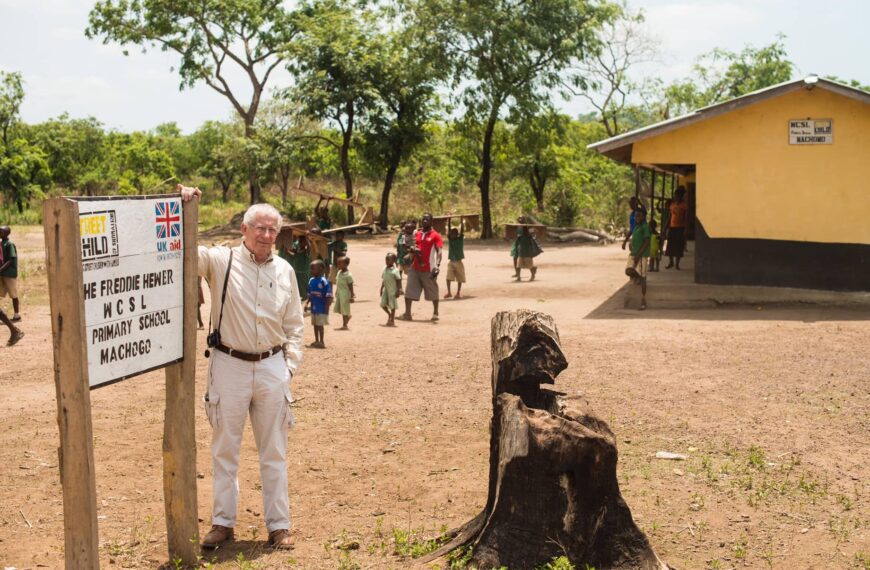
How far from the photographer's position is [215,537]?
16.8 ft

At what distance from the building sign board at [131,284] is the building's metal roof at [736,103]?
1030 centimetres

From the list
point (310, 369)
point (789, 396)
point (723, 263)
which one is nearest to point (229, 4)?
point (723, 263)

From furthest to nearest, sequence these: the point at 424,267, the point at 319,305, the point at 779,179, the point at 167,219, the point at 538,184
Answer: the point at 538,184
the point at 779,179
the point at 424,267
the point at 319,305
the point at 167,219

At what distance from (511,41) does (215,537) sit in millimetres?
25767

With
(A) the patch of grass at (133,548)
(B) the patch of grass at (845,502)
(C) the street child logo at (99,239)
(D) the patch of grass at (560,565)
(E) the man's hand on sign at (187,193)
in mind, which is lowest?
(A) the patch of grass at (133,548)

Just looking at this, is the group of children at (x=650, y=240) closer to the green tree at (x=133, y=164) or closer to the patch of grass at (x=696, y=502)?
the patch of grass at (x=696, y=502)

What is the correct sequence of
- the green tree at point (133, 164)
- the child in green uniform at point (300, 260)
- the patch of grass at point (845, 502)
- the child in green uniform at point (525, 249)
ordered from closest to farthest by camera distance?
1. the patch of grass at point (845, 502)
2. the child in green uniform at point (300, 260)
3. the child in green uniform at point (525, 249)
4. the green tree at point (133, 164)

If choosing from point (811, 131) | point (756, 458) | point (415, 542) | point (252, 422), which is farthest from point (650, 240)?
point (252, 422)

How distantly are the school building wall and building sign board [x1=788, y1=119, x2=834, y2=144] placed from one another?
0.06 m

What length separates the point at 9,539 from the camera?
5312 mm

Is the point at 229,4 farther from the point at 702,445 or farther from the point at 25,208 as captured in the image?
the point at 702,445

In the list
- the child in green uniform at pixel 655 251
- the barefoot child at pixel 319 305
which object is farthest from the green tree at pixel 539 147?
the barefoot child at pixel 319 305

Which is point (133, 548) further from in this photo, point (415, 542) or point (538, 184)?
point (538, 184)

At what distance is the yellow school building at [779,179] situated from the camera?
45.3 feet
